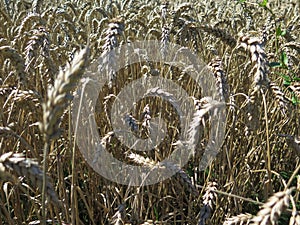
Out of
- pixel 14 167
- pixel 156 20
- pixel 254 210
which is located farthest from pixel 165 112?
pixel 14 167

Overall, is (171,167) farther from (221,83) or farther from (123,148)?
(123,148)

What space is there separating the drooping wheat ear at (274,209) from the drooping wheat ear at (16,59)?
0.80m

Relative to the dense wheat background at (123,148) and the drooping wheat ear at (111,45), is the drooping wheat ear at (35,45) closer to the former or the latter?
the dense wheat background at (123,148)

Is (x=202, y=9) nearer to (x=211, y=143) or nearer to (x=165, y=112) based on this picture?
(x=165, y=112)

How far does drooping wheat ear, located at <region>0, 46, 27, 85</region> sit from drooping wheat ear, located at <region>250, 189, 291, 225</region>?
0.80 metres

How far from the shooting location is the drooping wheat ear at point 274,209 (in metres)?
0.76

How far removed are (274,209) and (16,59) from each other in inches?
33.9

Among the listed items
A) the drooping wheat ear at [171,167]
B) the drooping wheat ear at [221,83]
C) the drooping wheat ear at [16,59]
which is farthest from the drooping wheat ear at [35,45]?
the drooping wheat ear at [221,83]

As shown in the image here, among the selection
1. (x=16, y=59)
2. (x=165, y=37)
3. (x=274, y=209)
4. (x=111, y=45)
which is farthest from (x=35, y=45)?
(x=274, y=209)

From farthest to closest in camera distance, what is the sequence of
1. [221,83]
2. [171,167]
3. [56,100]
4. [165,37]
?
[165,37] → [221,83] → [171,167] → [56,100]

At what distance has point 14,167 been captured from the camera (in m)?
0.82

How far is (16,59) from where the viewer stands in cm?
124

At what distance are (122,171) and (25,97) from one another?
0.64m

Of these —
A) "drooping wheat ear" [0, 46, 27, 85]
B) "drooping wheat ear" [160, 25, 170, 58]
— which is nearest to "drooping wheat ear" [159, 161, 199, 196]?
"drooping wheat ear" [0, 46, 27, 85]
